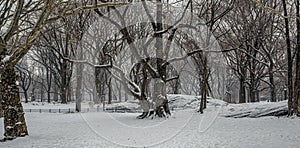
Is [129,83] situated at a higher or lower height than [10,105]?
higher

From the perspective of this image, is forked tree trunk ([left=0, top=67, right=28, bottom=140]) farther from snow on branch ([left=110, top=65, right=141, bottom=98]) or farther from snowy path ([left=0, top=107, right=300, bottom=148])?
snow on branch ([left=110, top=65, right=141, bottom=98])

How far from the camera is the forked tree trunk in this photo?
8.54 m

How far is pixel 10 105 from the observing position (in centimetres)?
860

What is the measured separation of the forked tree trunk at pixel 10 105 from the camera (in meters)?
8.54

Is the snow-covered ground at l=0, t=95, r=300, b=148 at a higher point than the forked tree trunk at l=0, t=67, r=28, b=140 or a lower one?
lower

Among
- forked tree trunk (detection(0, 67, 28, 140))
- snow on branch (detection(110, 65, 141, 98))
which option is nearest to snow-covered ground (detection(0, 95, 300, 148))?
forked tree trunk (detection(0, 67, 28, 140))

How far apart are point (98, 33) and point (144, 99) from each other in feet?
28.4

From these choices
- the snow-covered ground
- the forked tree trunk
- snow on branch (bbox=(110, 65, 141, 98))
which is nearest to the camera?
the snow-covered ground

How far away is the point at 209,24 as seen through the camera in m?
16.8

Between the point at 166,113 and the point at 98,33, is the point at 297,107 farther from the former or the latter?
the point at 98,33

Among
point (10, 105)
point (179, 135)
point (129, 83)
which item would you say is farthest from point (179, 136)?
point (129, 83)

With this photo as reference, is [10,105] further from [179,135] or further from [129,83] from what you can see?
[129,83]

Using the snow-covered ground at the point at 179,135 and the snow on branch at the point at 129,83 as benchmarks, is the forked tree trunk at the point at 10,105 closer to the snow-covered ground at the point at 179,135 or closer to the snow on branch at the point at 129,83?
the snow-covered ground at the point at 179,135

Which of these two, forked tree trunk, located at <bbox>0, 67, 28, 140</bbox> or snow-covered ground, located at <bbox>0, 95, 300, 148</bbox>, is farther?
forked tree trunk, located at <bbox>0, 67, 28, 140</bbox>
